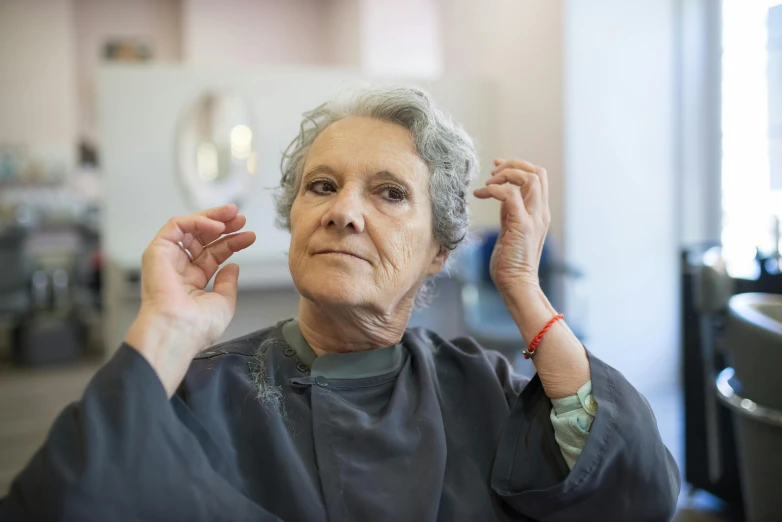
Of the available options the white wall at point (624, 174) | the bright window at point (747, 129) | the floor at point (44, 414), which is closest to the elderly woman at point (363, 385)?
the floor at point (44, 414)

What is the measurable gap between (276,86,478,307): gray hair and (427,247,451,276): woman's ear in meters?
0.01

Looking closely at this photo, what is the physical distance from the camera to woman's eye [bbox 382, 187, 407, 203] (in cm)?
114

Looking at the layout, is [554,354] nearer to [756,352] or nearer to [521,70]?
[756,352]

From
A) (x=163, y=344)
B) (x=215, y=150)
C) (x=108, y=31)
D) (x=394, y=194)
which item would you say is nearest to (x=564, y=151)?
(x=215, y=150)

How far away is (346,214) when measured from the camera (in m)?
1.06

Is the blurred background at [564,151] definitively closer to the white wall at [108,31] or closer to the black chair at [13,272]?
the black chair at [13,272]

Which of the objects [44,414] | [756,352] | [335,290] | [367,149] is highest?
[367,149]

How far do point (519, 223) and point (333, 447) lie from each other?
50 centimetres

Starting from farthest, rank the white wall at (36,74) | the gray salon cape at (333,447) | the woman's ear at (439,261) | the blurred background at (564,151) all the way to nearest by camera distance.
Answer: the white wall at (36,74) < the blurred background at (564,151) < the woman's ear at (439,261) < the gray salon cape at (333,447)

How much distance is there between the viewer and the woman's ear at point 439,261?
4.17 ft

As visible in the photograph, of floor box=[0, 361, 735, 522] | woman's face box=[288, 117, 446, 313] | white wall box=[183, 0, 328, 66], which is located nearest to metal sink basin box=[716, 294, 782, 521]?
floor box=[0, 361, 735, 522]

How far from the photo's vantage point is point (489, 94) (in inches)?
153

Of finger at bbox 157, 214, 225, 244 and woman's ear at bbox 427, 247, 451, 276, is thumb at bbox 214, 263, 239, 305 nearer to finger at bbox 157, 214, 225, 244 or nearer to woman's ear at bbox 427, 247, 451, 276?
finger at bbox 157, 214, 225, 244

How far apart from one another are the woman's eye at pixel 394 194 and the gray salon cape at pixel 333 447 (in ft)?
0.90
